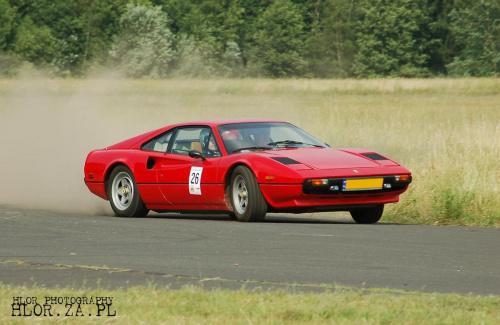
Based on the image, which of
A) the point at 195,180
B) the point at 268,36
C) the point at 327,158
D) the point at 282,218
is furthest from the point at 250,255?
the point at 268,36

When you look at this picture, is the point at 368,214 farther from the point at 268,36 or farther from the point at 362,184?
the point at 268,36

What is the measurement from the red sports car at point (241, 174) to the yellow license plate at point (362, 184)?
0.01 meters

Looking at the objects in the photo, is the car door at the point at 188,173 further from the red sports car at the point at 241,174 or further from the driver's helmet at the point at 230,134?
the driver's helmet at the point at 230,134

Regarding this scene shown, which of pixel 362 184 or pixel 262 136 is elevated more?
pixel 262 136

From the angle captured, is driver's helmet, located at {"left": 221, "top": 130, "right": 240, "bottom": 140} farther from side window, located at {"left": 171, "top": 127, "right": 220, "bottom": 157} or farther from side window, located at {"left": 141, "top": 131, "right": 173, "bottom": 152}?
side window, located at {"left": 141, "top": 131, "right": 173, "bottom": 152}

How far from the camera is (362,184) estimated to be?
1120cm

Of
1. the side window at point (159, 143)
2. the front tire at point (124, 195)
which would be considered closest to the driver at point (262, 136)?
the side window at point (159, 143)

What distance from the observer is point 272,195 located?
36.8 ft

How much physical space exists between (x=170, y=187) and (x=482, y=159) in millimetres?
5100

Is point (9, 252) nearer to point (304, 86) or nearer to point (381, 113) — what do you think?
point (381, 113)

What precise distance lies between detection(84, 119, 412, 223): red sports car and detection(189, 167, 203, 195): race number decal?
0.01 m

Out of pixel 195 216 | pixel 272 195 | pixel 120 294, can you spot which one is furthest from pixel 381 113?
pixel 120 294

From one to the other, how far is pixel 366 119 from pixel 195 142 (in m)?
14.8

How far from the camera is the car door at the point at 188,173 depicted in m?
11.9
